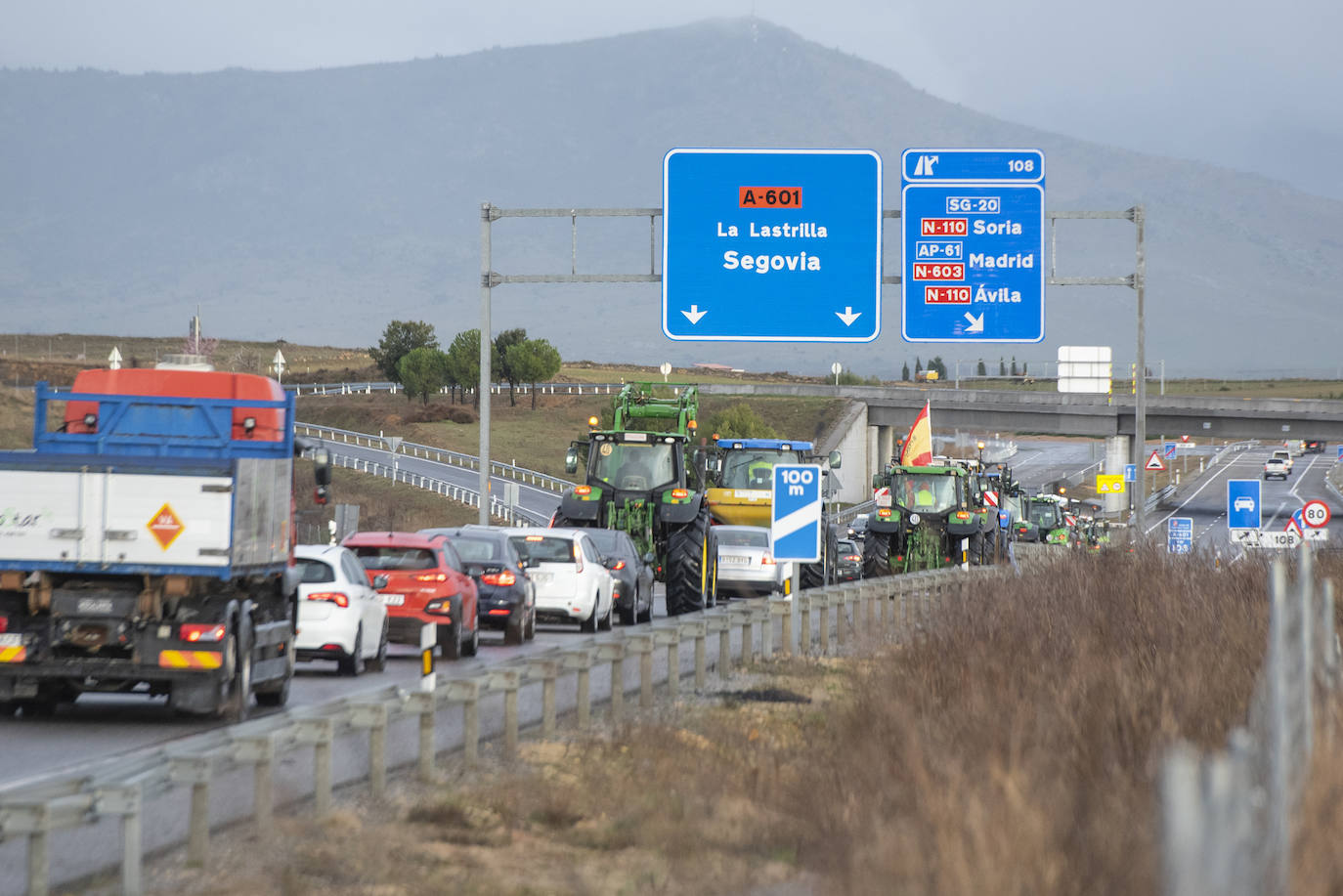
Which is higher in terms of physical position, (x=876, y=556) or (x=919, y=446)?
(x=919, y=446)

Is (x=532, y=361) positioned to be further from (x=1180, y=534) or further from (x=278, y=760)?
(x=278, y=760)

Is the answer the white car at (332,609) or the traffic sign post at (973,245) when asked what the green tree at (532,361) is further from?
the white car at (332,609)

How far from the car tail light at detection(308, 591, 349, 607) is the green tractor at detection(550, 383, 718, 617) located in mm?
11452

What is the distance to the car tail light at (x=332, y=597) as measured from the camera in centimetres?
1908

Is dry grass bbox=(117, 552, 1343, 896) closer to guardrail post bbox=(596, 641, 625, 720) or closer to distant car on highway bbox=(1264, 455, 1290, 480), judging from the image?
guardrail post bbox=(596, 641, 625, 720)

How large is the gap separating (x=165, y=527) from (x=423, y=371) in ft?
312

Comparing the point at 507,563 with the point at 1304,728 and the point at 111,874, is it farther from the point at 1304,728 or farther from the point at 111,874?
the point at 1304,728

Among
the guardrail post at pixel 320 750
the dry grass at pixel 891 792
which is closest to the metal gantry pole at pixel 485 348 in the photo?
the dry grass at pixel 891 792

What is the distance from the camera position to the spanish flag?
1873 inches

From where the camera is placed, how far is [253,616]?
16.0m

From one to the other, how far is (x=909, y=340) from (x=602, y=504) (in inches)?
232

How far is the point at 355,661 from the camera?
1939cm

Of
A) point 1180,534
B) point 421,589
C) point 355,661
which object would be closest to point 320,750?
point 355,661

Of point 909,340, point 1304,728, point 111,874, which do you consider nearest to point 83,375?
point 111,874
